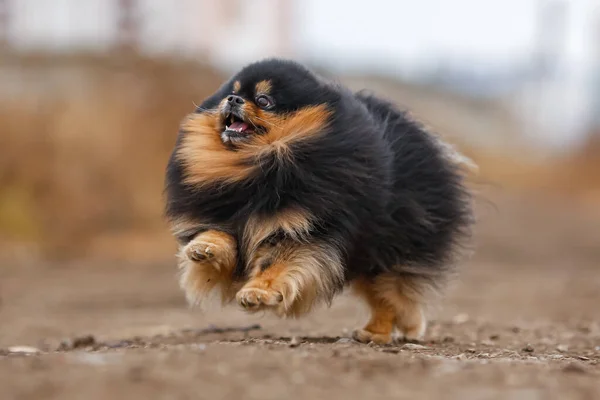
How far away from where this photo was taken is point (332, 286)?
550 cm

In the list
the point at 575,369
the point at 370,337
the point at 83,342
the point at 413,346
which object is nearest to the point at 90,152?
the point at 83,342

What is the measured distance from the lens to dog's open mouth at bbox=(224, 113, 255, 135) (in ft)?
18.1

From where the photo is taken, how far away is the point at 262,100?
Answer: 18.3 feet

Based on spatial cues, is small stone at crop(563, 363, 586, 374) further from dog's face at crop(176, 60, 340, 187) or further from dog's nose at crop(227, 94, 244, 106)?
dog's nose at crop(227, 94, 244, 106)

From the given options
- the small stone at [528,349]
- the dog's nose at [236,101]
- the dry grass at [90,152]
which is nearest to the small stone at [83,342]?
the dog's nose at [236,101]

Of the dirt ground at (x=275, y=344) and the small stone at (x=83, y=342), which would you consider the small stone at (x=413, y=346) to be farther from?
the small stone at (x=83, y=342)

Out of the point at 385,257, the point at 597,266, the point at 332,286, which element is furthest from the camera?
the point at 597,266

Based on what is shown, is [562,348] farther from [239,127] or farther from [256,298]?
[239,127]

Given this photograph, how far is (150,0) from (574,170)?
1725cm

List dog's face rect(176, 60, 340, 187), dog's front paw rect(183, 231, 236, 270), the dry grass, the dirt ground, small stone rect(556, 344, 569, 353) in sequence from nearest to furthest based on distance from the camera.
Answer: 1. the dirt ground
2. dog's front paw rect(183, 231, 236, 270)
3. dog's face rect(176, 60, 340, 187)
4. small stone rect(556, 344, 569, 353)
5. the dry grass

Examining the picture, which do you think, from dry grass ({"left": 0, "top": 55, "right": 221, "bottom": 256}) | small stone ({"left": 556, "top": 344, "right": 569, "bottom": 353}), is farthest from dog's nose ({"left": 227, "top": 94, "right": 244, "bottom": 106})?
dry grass ({"left": 0, "top": 55, "right": 221, "bottom": 256})

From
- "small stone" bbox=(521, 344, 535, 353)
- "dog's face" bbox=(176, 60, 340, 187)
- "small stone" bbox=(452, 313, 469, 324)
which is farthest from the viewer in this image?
"small stone" bbox=(452, 313, 469, 324)

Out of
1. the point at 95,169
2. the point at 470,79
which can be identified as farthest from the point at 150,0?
the point at 470,79

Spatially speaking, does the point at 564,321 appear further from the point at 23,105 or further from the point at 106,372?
the point at 23,105
